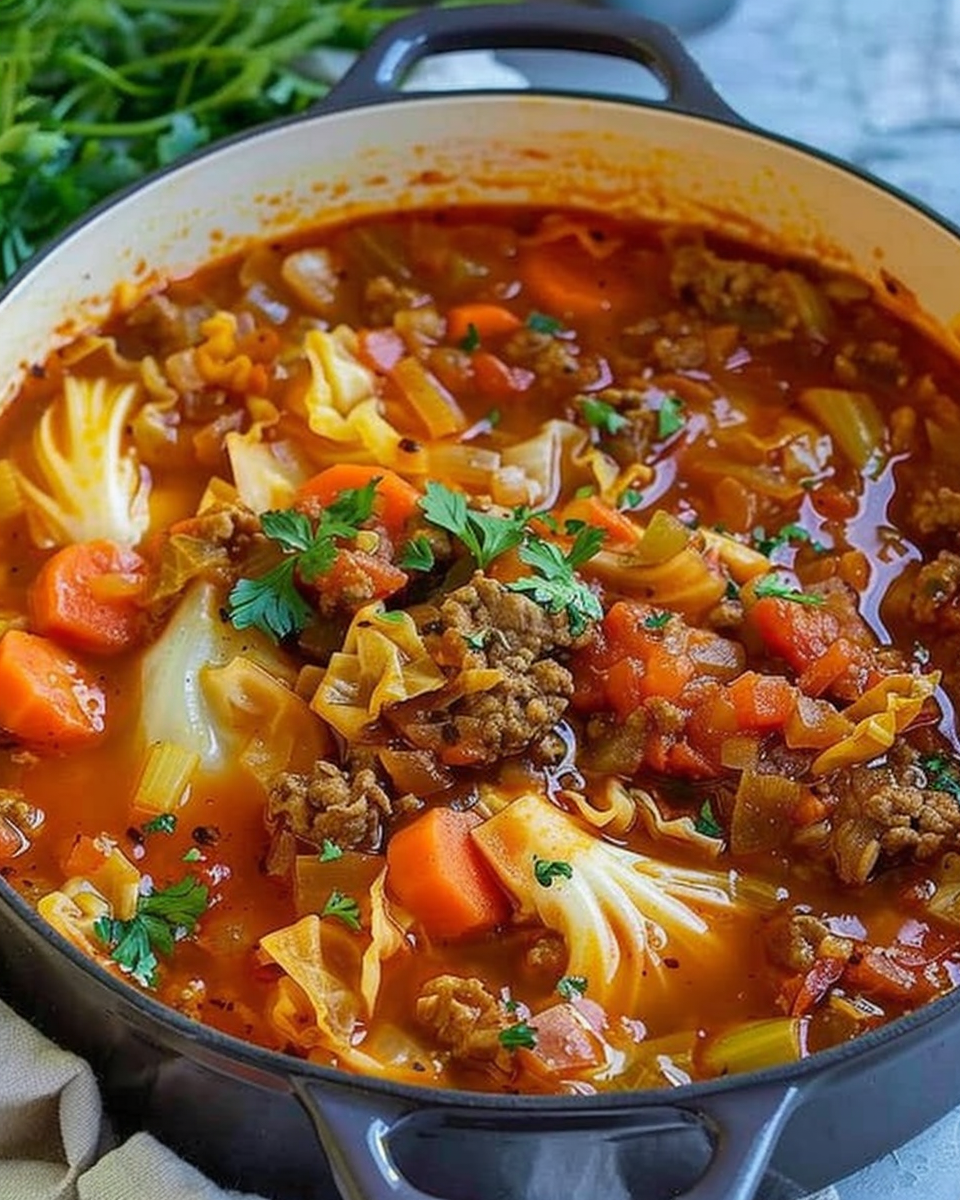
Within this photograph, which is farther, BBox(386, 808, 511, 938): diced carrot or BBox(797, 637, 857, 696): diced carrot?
BBox(797, 637, 857, 696): diced carrot

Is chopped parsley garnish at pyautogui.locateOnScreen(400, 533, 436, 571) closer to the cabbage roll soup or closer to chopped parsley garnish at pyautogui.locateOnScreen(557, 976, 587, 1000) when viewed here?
the cabbage roll soup

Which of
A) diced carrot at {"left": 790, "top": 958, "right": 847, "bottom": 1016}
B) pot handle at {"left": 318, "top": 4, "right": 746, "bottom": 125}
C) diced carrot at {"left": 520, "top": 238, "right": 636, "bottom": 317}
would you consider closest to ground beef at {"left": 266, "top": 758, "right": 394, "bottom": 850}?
diced carrot at {"left": 790, "top": 958, "right": 847, "bottom": 1016}

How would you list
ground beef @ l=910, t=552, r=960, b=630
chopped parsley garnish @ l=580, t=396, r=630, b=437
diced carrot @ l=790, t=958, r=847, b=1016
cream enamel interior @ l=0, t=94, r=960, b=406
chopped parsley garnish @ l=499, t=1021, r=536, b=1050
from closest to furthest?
chopped parsley garnish @ l=499, t=1021, r=536, b=1050, diced carrot @ l=790, t=958, r=847, b=1016, ground beef @ l=910, t=552, r=960, b=630, chopped parsley garnish @ l=580, t=396, r=630, b=437, cream enamel interior @ l=0, t=94, r=960, b=406

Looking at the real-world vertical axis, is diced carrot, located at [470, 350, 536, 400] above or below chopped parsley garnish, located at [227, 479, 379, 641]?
below

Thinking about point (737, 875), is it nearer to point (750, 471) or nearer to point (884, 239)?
point (750, 471)

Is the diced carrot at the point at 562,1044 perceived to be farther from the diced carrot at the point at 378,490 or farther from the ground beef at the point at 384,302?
the ground beef at the point at 384,302

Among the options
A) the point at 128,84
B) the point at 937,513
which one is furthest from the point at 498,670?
the point at 128,84
